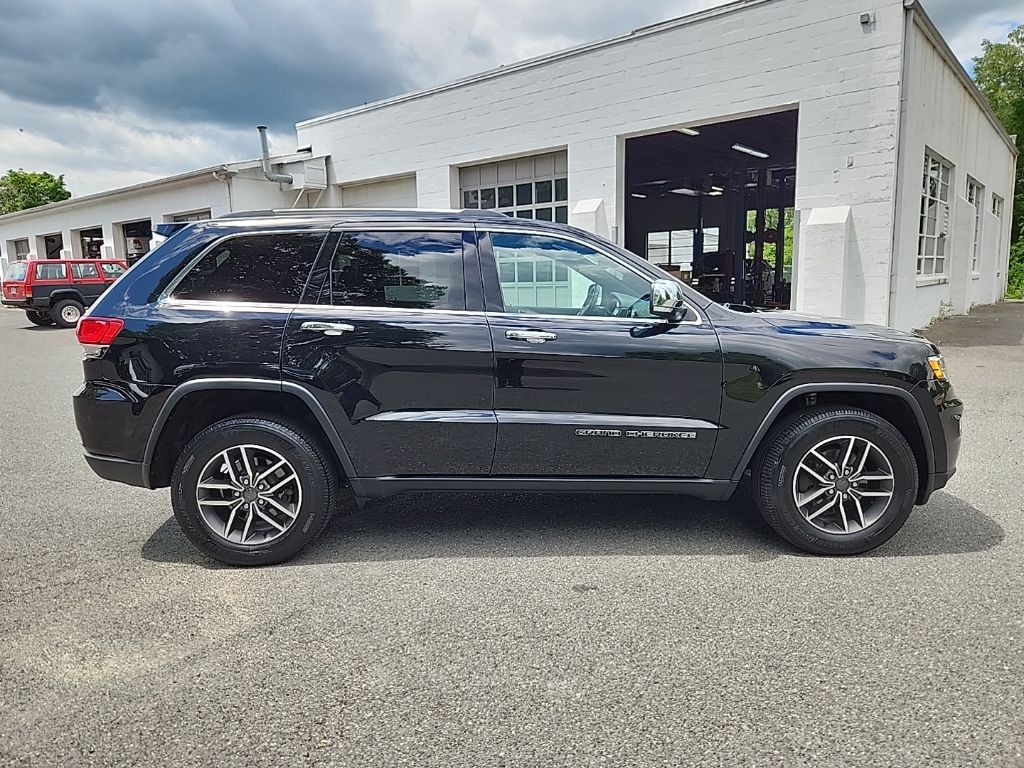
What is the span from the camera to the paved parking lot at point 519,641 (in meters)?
2.36

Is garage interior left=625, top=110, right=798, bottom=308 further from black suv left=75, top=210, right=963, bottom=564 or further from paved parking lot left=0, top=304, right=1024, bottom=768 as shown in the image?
paved parking lot left=0, top=304, right=1024, bottom=768

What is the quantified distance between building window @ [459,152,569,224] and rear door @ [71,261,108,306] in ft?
36.5

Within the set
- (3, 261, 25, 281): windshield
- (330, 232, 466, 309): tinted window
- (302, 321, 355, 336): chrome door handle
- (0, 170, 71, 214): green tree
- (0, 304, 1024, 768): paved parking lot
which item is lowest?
(0, 304, 1024, 768): paved parking lot

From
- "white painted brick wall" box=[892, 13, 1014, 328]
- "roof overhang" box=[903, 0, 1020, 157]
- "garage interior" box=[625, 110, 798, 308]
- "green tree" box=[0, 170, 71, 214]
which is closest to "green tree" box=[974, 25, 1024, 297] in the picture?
"garage interior" box=[625, 110, 798, 308]

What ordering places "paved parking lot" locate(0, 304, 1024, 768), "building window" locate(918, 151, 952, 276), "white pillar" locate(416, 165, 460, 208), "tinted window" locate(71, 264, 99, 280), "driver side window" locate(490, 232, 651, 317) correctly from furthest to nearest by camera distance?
"tinted window" locate(71, 264, 99, 280) < "white pillar" locate(416, 165, 460, 208) < "building window" locate(918, 151, 952, 276) < "driver side window" locate(490, 232, 651, 317) < "paved parking lot" locate(0, 304, 1024, 768)

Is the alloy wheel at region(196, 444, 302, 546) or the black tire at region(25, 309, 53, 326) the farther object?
the black tire at region(25, 309, 53, 326)

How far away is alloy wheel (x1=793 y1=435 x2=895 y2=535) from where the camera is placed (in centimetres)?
381

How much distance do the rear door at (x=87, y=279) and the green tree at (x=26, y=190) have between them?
51.1 m

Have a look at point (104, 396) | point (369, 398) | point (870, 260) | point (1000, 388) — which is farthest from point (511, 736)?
point (870, 260)

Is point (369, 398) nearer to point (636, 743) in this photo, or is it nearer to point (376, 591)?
point (376, 591)

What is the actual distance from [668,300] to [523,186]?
40.9 ft

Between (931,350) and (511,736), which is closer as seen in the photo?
(511,736)

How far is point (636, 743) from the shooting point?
2336mm

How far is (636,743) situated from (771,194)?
28980 millimetres
